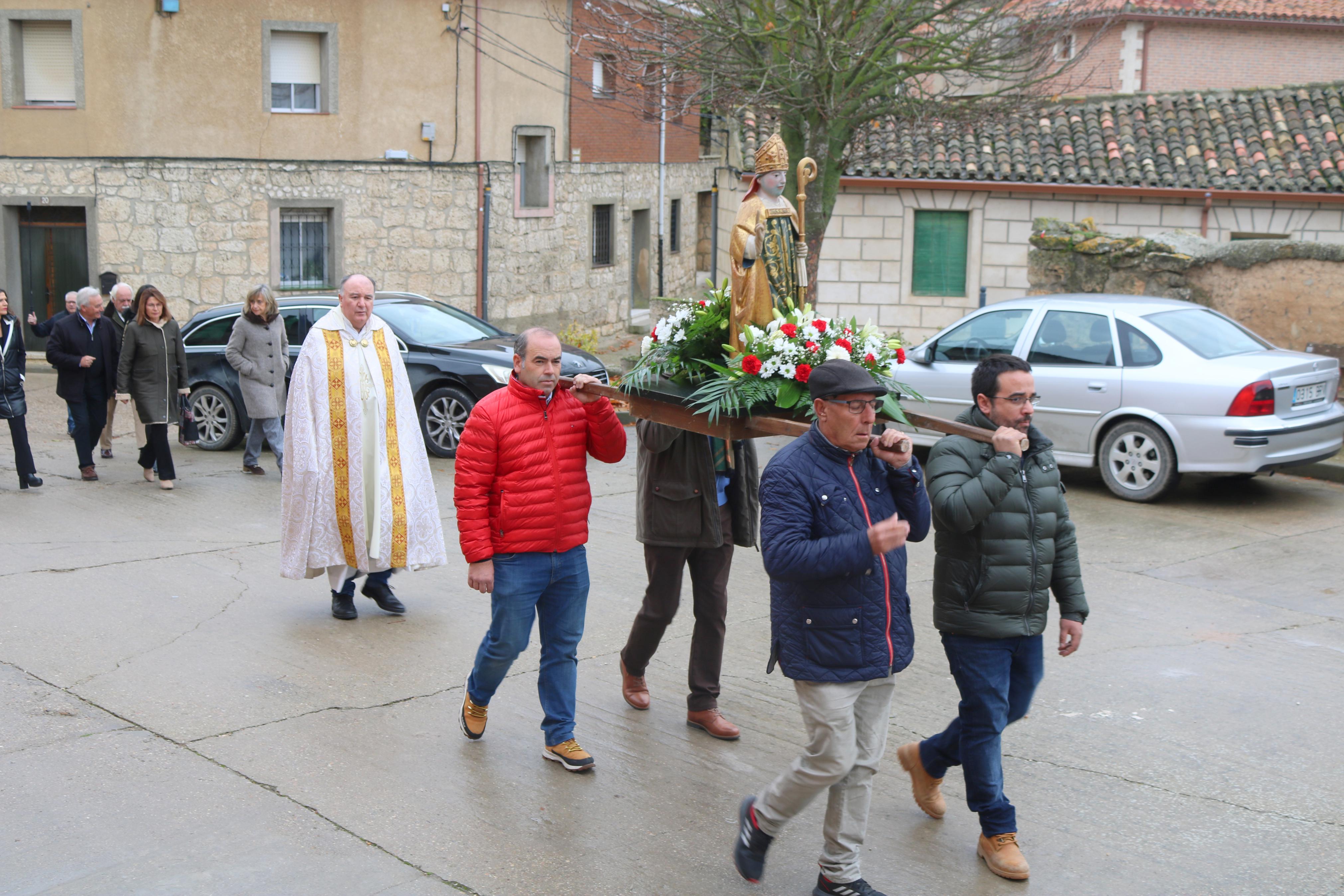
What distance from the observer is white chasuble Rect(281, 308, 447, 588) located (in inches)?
276

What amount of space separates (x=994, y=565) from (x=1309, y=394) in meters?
7.30

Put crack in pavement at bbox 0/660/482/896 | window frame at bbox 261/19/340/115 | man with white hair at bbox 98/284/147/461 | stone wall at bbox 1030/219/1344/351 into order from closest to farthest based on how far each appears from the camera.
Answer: crack in pavement at bbox 0/660/482/896, man with white hair at bbox 98/284/147/461, stone wall at bbox 1030/219/1344/351, window frame at bbox 261/19/340/115

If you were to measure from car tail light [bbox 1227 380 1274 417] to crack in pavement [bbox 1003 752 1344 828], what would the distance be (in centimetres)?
555

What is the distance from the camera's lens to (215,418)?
1319cm

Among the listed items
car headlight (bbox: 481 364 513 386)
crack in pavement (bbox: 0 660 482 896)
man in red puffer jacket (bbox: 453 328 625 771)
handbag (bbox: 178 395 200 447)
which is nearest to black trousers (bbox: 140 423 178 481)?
handbag (bbox: 178 395 200 447)

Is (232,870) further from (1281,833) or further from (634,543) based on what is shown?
(634,543)

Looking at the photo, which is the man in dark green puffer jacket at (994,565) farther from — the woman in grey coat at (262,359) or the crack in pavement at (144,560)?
the woman in grey coat at (262,359)

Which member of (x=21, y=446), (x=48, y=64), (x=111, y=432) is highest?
(x=48, y=64)

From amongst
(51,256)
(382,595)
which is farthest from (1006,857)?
(51,256)

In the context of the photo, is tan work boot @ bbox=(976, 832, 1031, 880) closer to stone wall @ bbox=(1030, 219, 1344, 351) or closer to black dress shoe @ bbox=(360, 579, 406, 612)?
black dress shoe @ bbox=(360, 579, 406, 612)

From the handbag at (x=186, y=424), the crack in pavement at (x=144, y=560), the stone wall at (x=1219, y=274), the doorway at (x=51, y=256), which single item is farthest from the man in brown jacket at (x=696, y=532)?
the doorway at (x=51, y=256)

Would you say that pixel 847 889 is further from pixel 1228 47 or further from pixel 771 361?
pixel 1228 47

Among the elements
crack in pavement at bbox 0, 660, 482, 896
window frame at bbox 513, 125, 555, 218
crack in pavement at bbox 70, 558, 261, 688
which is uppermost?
window frame at bbox 513, 125, 555, 218

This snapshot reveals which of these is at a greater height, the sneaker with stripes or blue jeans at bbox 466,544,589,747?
blue jeans at bbox 466,544,589,747
